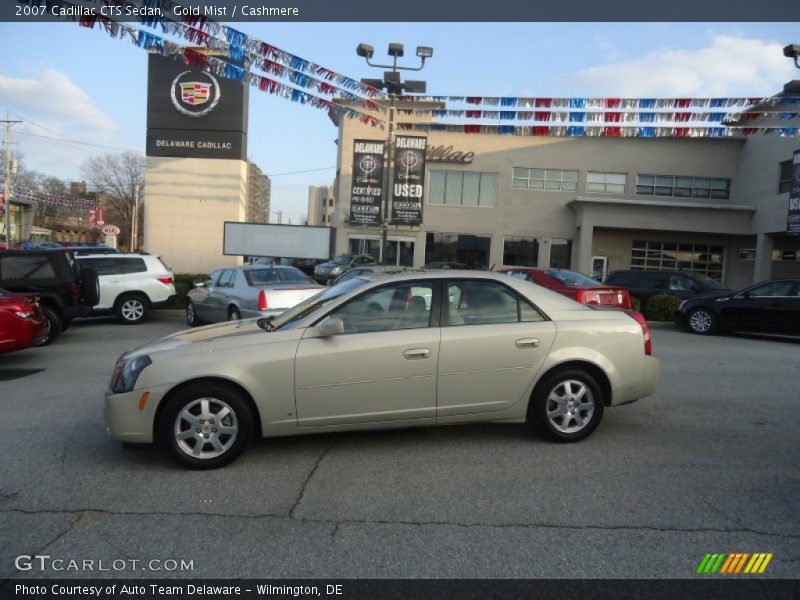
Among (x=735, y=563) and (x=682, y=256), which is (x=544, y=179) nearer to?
(x=682, y=256)

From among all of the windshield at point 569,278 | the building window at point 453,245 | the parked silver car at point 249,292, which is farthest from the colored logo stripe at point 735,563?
the building window at point 453,245

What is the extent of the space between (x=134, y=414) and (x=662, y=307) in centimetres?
1471

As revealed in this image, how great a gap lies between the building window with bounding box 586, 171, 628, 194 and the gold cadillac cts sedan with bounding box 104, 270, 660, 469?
31536 millimetres

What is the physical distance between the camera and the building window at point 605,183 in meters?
35.1

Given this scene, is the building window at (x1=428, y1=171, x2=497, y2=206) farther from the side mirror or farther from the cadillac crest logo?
the side mirror

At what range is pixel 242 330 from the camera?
523 centimetres

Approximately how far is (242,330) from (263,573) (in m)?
2.46

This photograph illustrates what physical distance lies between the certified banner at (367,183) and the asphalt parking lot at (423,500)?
22944 mm

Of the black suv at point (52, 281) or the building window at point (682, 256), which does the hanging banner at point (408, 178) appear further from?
the black suv at point (52, 281)

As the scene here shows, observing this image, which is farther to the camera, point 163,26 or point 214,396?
point 163,26

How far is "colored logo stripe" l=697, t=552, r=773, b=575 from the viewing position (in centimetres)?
324

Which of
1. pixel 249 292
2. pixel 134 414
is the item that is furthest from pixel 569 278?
pixel 134 414

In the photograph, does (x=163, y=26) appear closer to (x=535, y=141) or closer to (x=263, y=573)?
(x=263, y=573)
